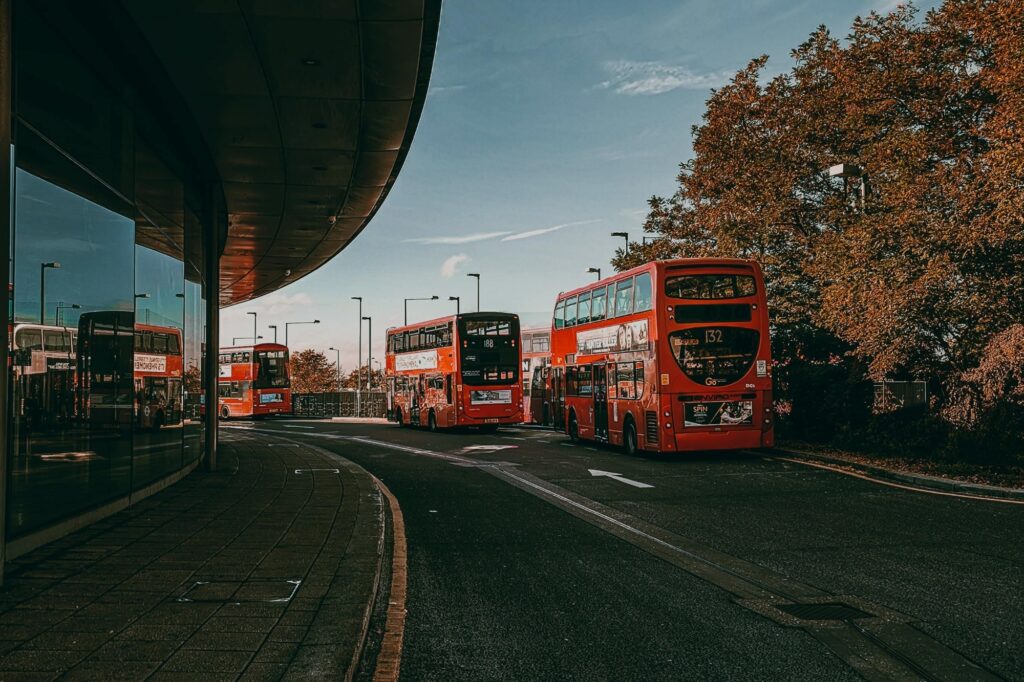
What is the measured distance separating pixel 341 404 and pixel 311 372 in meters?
46.6

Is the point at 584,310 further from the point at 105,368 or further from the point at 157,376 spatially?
the point at 105,368

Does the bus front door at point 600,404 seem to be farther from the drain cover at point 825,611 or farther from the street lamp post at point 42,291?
the drain cover at point 825,611

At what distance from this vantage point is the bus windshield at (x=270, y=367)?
47.6 metres

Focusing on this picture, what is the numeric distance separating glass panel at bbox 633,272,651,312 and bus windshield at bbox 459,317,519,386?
10861mm

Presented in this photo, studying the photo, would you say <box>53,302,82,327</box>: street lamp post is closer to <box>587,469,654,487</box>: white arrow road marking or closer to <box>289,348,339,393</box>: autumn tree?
<box>587,469,654,487</box>: white arrow road marking

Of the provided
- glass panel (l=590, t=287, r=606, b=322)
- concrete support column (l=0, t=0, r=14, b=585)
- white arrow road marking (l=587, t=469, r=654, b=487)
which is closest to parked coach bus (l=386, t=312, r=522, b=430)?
glass panel (l=590, t=287, r=606, b=322)

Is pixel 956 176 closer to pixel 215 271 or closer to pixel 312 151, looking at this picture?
pixel 312 151

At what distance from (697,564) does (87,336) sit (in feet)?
20.3

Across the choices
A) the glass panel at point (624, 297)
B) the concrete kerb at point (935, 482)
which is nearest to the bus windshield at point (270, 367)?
the glass panel at point (624, 297)

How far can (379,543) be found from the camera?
7.79 m

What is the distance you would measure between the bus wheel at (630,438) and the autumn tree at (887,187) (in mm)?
4722

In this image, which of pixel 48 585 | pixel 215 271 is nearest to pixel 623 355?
pixel 215 271

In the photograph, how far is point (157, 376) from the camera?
11.9 m

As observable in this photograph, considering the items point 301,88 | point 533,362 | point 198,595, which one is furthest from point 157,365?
point 533,362
